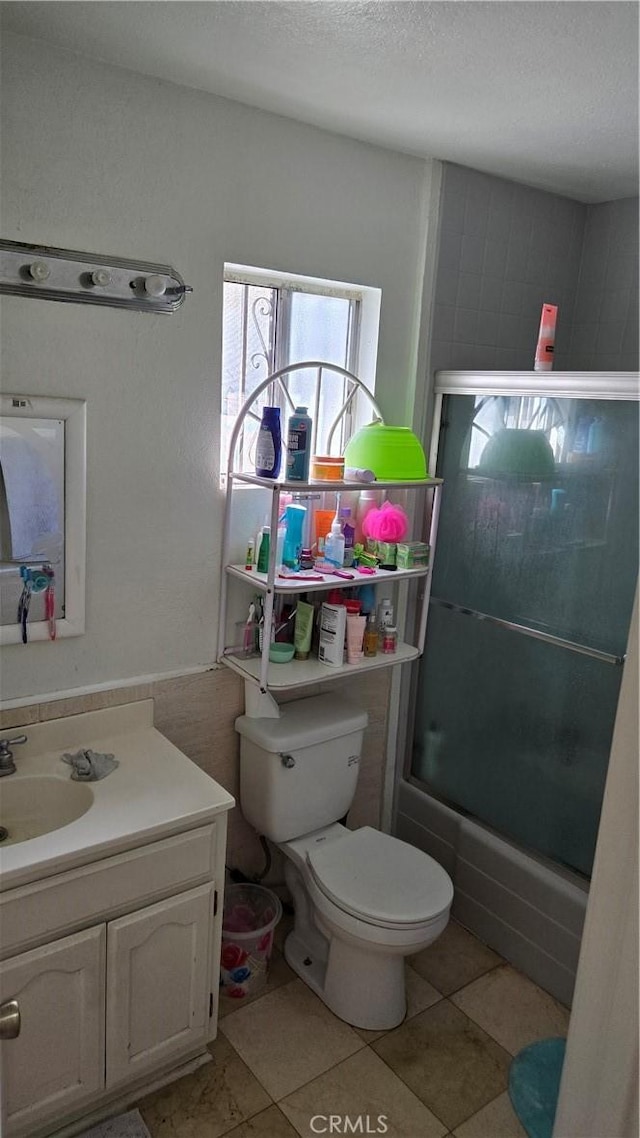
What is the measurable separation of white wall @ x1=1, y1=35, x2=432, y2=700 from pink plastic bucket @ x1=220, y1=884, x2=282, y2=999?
2.63 ft

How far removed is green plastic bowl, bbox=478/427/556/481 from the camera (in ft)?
7.92

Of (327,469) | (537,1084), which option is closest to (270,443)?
(327,469)

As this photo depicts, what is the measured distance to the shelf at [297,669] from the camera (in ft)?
7.35

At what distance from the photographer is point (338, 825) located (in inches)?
98.7

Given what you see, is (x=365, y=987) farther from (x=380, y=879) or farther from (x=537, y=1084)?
(x=537, y=1084)

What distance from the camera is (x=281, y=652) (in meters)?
2.35

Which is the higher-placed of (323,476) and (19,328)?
(19,328)

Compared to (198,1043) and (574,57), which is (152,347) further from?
(198,1043)

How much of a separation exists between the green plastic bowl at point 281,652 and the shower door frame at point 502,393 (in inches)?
23.5

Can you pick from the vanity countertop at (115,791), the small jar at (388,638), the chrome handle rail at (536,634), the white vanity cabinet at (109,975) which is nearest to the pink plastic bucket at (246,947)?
the white vanity cabinet at (109,975)

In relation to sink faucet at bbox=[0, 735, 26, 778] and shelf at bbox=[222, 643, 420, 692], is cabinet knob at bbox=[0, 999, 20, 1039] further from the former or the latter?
shelf at bbox=[222, 643, 420, 692]

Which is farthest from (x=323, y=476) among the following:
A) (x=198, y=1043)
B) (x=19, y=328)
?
(x=198, y=1043)

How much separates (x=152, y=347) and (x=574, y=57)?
114cm

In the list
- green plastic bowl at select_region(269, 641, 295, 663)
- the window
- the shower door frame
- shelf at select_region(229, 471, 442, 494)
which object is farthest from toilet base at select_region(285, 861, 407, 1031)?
the window
